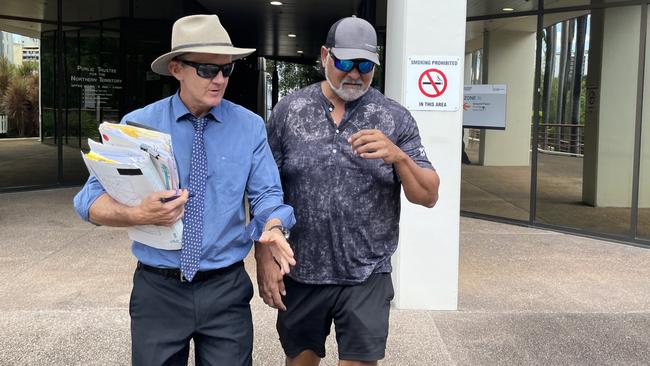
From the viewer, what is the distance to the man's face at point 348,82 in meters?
2.54

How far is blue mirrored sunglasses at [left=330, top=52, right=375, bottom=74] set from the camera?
2.50 metres

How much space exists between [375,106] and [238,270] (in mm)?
856

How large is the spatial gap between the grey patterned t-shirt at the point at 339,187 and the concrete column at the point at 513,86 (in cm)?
677

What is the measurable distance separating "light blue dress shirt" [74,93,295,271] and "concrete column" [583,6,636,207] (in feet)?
23.2

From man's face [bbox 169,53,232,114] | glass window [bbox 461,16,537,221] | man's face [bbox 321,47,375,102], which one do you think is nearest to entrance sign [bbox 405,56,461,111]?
man's face [bbox 321,47,375,102]

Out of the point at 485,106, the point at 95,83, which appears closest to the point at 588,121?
the point at 485,106

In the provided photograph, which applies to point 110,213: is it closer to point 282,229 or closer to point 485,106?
point 282,229

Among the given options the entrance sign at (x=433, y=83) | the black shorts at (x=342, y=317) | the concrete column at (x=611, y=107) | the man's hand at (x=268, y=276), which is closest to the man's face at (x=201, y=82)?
the man's hand at (x=268, y=276)

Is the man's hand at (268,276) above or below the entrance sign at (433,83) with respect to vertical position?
below

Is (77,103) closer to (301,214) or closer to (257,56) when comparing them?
(301,214)

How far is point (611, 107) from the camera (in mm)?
8617

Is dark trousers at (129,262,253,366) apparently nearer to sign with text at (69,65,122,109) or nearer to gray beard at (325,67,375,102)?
gray beard at (325,67,375,102)

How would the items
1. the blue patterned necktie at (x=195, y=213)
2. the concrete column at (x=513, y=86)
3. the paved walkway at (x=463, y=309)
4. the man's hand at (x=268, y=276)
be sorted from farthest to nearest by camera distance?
the concrete column at (x=513, y=86), the paved walkway at (x=463, y=309), the man's hand at (x=268, y=276), the blue patterned necktie at (x=195, y=213)

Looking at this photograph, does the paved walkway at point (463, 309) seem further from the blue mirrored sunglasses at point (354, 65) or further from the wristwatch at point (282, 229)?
the blue mirrored sunglasses at point (354, 65)
